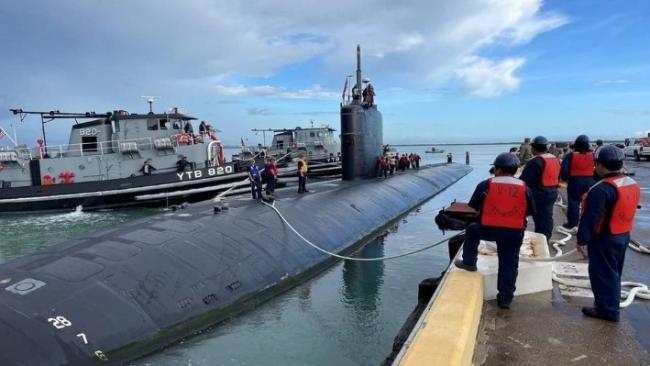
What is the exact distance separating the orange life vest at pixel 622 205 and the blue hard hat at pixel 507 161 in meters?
0.88

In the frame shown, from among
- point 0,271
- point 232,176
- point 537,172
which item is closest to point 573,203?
point 537,172

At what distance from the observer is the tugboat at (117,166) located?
24.4 m

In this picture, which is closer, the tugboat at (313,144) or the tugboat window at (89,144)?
the tugboat window at (89,144)

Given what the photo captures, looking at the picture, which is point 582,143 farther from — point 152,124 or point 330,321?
point 152,124

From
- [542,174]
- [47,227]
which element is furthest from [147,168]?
[542,174]

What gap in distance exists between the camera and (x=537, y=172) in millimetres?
6875

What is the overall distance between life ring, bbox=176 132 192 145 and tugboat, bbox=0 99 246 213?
55 mm

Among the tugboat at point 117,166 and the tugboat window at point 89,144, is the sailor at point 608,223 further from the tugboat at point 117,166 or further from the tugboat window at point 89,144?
the tugboat window at point 89,144

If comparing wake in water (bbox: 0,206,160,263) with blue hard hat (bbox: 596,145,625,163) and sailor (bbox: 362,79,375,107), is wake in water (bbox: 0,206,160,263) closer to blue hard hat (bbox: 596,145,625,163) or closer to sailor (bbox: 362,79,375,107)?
sailor (bbox: 362,79,375,107)

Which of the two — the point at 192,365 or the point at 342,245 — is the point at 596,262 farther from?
the point at 342,245

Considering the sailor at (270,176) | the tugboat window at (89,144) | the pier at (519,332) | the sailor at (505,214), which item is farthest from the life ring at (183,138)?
the sailor at (505,214)

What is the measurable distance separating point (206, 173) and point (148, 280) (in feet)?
64.2

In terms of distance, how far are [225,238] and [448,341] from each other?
244 inches

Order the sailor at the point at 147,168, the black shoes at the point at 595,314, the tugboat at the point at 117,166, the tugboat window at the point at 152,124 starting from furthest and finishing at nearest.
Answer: the tugboat window at the point at 152,124 < the sailor at the point at 147,168 < the tugboat at the point at 117,166 < the black shoes at the point at 595,314
